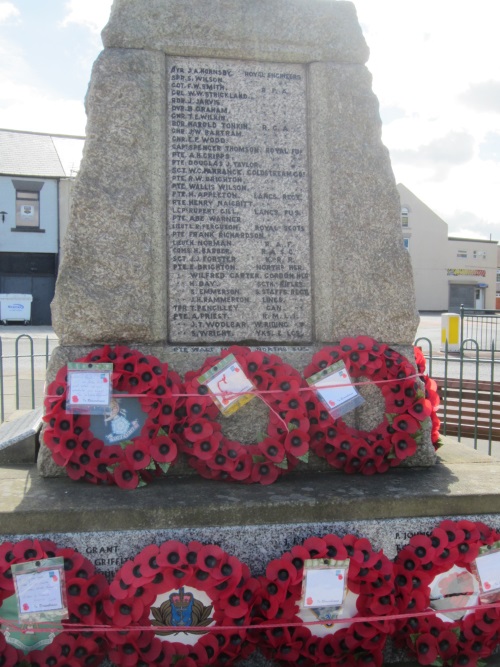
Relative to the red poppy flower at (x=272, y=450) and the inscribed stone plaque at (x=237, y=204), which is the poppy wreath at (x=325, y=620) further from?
the inscribed stone plaque at (x=237, y=204)

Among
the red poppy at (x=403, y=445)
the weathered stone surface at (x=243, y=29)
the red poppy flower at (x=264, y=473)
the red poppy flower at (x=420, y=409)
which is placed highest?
the weathered stone surface at (x=243, y=29)

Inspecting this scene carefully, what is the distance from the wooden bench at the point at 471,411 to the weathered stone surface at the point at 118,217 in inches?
179

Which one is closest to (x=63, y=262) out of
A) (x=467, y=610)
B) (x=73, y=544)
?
(x=73, y=544)

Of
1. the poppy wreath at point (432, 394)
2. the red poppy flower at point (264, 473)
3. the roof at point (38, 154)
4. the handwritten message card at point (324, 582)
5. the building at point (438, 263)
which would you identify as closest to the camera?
the handwritten message card at point (324, 582)

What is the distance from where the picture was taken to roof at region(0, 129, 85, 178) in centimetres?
2862

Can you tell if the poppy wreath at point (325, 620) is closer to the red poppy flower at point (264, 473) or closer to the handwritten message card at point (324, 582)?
the handwritten message card at point (324, 582)

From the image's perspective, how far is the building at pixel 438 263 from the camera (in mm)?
46281

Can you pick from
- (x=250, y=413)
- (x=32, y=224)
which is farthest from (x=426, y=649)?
(x=32, y=224)

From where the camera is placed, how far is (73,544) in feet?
8.87

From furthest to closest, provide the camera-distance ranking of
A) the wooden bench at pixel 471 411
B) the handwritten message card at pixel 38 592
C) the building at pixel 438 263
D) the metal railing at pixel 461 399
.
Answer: the building at pixel 438 263
the wooden bench at pixel 471 411
the metal railing at pixel 461 399
the handwritten message card at pixel 38 592

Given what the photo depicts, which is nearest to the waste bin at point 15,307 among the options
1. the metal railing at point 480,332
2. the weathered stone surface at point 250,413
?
the metal railing at point 480,332

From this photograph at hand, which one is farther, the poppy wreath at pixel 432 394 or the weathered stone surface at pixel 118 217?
the poppy wreath at pixel 432 394

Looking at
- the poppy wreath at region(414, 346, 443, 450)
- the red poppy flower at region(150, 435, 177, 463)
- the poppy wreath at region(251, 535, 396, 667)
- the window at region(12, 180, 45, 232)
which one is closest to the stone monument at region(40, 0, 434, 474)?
the poppy wreath at region(414, 346, 443, 450)

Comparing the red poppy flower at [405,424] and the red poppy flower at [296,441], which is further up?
the red poppy flower at [405,424]
